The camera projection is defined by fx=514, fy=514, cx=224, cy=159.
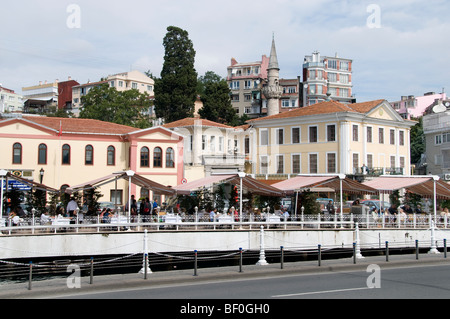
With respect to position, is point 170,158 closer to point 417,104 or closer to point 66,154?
point 66,154

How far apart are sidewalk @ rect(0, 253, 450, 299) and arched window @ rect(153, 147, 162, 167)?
2933cm

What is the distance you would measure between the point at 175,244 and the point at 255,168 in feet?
117

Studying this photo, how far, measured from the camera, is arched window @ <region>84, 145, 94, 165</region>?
43.7 metres

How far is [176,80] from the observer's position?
7019 centimetres

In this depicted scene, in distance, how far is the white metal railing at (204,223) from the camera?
2097 cm

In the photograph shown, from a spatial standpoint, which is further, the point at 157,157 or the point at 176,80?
the point at 176,80

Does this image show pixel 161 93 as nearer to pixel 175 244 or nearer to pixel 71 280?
pixel 175 244

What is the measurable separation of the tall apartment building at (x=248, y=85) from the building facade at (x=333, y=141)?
134 ft

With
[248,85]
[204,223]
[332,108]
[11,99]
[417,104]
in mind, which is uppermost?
[11,99]

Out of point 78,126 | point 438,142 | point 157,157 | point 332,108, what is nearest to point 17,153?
point 78,126

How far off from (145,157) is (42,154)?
858 centimetres

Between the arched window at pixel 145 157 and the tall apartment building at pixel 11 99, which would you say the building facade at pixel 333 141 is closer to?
the arched window at pixel 145 157

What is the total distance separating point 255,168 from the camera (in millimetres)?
57438

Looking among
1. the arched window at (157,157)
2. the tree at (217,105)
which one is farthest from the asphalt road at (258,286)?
the tree at (217,105)
